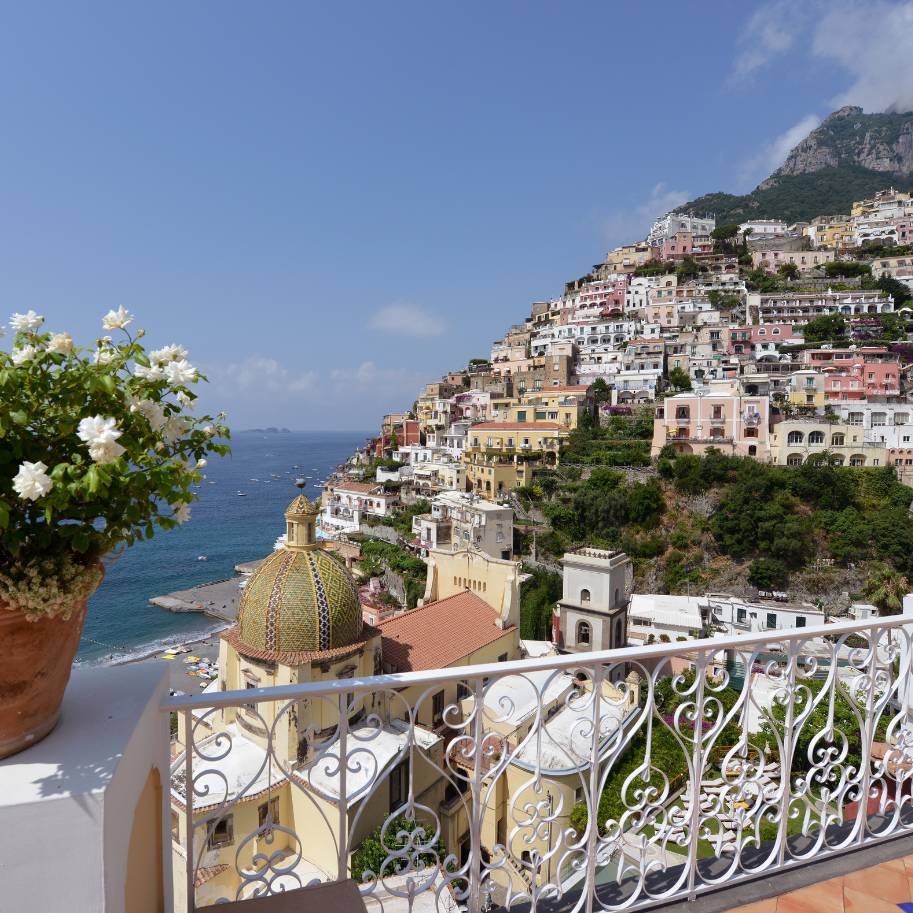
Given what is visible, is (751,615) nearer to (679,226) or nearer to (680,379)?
(680,379)

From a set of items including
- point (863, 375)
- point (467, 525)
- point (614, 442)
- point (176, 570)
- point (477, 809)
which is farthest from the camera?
point (176, 570)

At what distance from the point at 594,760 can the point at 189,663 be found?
28.3 metres

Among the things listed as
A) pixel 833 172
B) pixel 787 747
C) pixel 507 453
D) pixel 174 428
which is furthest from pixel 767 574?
pixel 833 172

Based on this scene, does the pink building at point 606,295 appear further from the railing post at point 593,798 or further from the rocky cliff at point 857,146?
the rocky cliff at point 857,146

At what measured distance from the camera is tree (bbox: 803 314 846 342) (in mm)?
47438

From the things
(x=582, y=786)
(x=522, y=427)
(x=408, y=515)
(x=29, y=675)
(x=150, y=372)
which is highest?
(x=522, y=427)

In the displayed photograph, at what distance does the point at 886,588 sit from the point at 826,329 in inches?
1087

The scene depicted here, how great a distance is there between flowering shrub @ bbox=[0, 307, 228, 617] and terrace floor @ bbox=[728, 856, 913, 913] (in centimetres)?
274

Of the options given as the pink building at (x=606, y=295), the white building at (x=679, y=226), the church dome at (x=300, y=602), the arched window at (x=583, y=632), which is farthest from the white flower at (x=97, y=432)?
the white building at (x=679, y=226)

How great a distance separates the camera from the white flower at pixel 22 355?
1.40 m

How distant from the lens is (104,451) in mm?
1259

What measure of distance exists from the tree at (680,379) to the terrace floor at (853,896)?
46.4 metres

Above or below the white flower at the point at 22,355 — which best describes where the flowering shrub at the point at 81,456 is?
below

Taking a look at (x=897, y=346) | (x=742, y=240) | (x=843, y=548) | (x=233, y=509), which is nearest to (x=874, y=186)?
(x=742, y=240)
